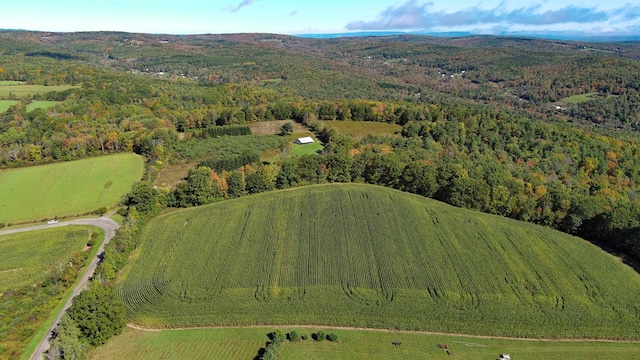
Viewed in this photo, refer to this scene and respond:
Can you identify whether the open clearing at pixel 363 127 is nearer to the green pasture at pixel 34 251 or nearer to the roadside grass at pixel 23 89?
the green pasture at pixel 34 251

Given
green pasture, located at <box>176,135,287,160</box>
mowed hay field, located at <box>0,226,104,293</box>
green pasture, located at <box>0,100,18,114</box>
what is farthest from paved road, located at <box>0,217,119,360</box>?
green pasture, located at <box>0,100,18,114</box>

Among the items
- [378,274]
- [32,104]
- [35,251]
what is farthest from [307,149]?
[32,104]

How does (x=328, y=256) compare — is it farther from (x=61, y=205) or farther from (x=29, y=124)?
(x=29, y=124)

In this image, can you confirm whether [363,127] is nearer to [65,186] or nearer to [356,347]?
[65,186]

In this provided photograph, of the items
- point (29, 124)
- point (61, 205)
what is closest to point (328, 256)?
point (61, 205)

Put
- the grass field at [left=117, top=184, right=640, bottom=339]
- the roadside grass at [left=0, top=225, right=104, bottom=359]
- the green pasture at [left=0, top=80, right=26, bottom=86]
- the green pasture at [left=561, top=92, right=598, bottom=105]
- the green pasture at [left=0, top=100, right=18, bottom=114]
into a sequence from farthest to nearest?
the green pasture at [left=561, top=92, right=598, bottom=105] → the green pasture at [left=0, top=80, right=26, bottom=86] → the green pasture at [left=0, top=100, right=18, bottom=114] → the grass field at [left=117, top=184, right=640, bottom=339] → the roadside grass at [left=0, top=225, right=104, bottom=359]

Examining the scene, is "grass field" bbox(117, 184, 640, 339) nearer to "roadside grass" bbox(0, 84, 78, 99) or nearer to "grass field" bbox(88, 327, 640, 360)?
"grass field" bbox(88, 327, 640, 360)
